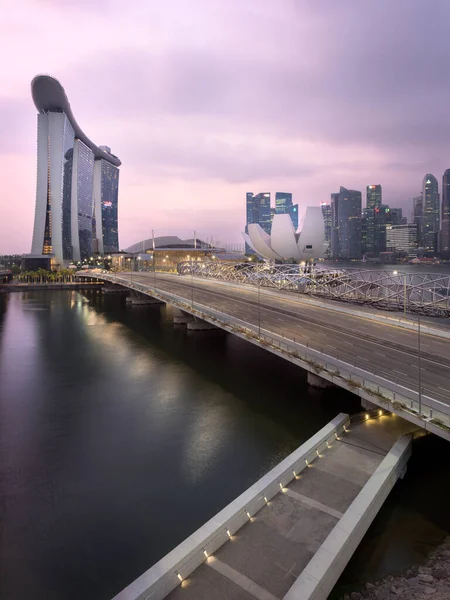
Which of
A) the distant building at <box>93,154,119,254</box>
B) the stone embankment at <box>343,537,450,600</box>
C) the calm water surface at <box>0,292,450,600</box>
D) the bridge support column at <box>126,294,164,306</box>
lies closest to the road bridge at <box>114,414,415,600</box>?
the stone embankment at <box>343,537,450,600</box>

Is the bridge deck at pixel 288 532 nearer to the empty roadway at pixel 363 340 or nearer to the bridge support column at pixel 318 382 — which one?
the empty roadway at pixel 363 340

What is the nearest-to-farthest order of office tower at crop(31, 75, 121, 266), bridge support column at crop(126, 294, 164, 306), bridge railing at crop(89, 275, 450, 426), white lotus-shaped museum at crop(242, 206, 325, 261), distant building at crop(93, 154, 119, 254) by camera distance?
bridge railing at crop(89, 275, 450, 426)
bridge support column at crop(126, 294, 164, 306)
white lotus-shaped museum at crop(242, 206, 325, 261)
office tower at crop(31, 75, 121, 266)
distant building at crop(93, 154, 119, 254)

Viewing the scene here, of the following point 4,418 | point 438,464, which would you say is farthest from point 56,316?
point 438,464

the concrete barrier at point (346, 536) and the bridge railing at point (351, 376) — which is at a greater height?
the bridge railing at point (351, 376)

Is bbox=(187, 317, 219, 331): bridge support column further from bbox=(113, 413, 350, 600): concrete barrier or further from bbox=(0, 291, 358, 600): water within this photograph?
bbox=(113, 413, 350, 600): concrete barrier

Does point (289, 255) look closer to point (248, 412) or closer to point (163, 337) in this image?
point (163, 337)

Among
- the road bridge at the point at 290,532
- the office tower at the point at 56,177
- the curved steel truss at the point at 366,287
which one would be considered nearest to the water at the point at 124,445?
the road bridge at the point at 290,532
